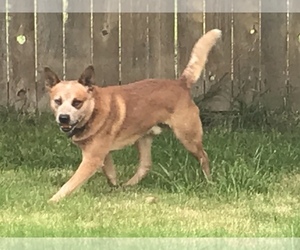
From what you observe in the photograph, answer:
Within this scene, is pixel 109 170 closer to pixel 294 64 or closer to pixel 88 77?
pixel 88 77

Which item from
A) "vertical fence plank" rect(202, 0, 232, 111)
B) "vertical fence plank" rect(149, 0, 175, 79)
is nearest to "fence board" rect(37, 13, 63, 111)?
"vertical fence plank" rect(149, 0, 175, 79)

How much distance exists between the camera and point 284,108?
486 cm

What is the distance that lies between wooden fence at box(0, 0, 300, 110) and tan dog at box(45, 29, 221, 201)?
3.38ft

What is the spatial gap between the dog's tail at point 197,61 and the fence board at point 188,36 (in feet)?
2.54

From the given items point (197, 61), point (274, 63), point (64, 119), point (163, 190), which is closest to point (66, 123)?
point (64, 119)

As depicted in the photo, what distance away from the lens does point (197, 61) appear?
380cm

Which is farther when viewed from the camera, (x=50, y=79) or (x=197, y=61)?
(x=197, y=61)

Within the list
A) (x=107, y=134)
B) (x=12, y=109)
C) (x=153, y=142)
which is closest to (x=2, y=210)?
(x=107, y=134)

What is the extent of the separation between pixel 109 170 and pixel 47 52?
4.64 ft

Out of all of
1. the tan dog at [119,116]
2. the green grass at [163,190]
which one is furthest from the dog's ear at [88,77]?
the green grass at [163,190]

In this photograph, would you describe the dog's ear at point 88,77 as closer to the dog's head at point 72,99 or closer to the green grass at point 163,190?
the dog's head at point 72,99

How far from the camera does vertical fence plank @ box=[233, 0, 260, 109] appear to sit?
191 inches

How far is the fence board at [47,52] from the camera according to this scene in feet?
15.8

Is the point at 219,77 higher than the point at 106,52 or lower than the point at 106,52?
lower
